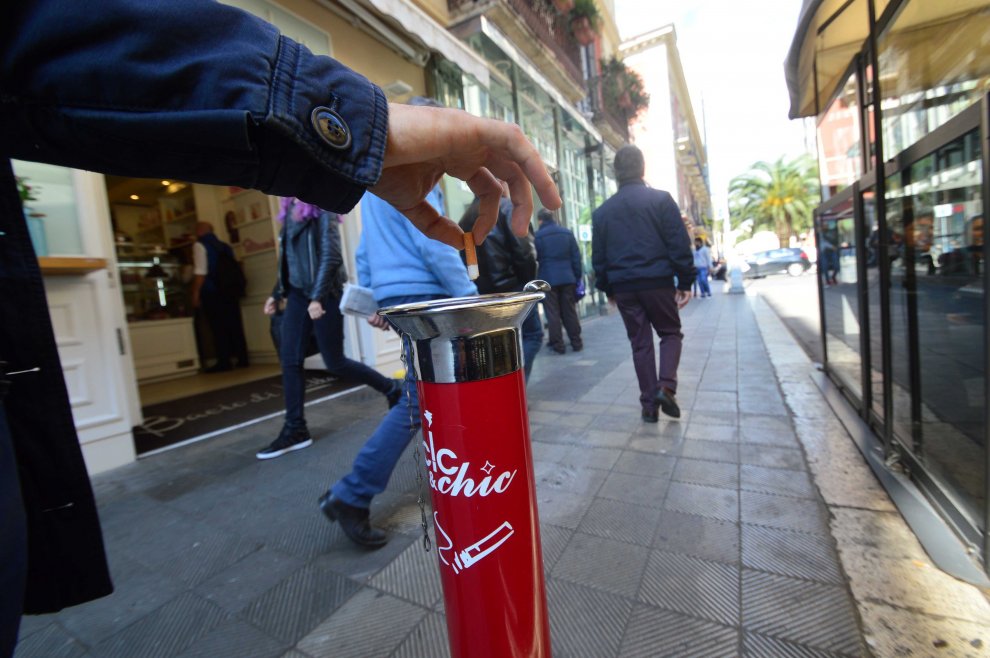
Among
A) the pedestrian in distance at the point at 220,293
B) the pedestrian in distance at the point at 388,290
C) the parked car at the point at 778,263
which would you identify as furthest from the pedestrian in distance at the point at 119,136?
the parked car at the point at 778,263

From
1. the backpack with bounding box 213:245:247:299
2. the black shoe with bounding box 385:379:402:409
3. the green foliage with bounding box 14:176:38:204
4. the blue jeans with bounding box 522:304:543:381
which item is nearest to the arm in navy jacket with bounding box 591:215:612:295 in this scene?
the blue jeans with bounding box 522:304:543:381

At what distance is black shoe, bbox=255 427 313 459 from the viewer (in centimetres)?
345

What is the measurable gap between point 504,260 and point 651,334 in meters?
1.20

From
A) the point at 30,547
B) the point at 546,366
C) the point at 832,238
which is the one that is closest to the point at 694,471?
the point at 832,238

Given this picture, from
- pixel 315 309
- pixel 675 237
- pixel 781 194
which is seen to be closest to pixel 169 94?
pixel 315 309

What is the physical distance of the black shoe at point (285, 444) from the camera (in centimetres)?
345

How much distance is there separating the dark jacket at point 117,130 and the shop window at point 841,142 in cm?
322

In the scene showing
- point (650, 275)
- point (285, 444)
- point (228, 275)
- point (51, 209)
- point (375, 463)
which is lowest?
point (285, 444)

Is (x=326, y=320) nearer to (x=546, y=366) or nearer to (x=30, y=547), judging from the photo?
(x=30, y=547)

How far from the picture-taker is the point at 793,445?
295 centimetres

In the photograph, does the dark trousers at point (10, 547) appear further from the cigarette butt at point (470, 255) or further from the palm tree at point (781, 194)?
the palm tree at point (781, 194)

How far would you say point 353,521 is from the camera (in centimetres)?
213

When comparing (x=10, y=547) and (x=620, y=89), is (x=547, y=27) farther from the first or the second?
(x=10, y=547)

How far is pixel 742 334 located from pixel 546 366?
137 inches
